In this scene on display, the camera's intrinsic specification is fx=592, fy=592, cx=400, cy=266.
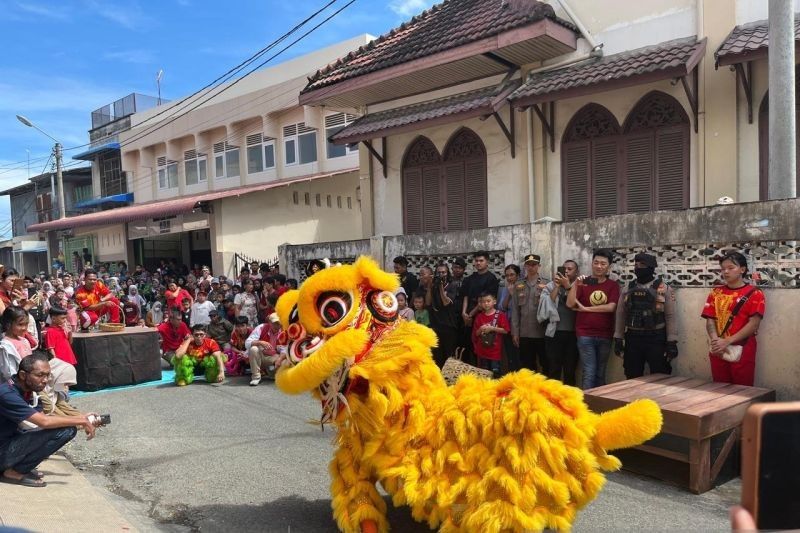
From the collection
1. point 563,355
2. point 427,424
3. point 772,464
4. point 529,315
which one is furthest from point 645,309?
point 772,464

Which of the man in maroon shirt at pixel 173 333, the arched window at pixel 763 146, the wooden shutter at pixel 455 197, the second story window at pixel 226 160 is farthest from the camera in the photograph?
the second story window at pixel 226 160

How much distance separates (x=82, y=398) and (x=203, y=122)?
617 inches

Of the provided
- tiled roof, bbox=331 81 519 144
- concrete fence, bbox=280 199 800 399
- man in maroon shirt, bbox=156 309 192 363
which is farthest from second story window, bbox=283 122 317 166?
concrete fence, bbox=280 199 800 399

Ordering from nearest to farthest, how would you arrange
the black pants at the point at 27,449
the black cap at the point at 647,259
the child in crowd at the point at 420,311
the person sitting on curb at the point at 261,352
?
1. the black pants at the point at 27,449
2. the black cap at the point at 647,259
3. the child in crowd at the point at 420,311
4. the person sitting on curb at the point at 261,352

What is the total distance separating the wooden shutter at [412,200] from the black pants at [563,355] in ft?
15.8

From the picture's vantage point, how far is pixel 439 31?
10.1 metres

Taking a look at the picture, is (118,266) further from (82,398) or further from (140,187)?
(82,398)

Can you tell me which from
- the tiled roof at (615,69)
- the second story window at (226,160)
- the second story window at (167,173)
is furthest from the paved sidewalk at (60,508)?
the second story window at (167,173)

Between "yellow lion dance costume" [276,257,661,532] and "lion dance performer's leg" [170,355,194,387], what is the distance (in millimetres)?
5600

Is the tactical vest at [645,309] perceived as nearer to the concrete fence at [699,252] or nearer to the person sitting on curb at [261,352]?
the concrete fence at [699,252]

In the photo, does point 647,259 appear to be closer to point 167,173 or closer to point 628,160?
point 628,160

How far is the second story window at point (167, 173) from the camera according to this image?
23.2 metres

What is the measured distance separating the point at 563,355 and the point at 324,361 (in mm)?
4114

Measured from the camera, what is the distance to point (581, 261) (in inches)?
264
